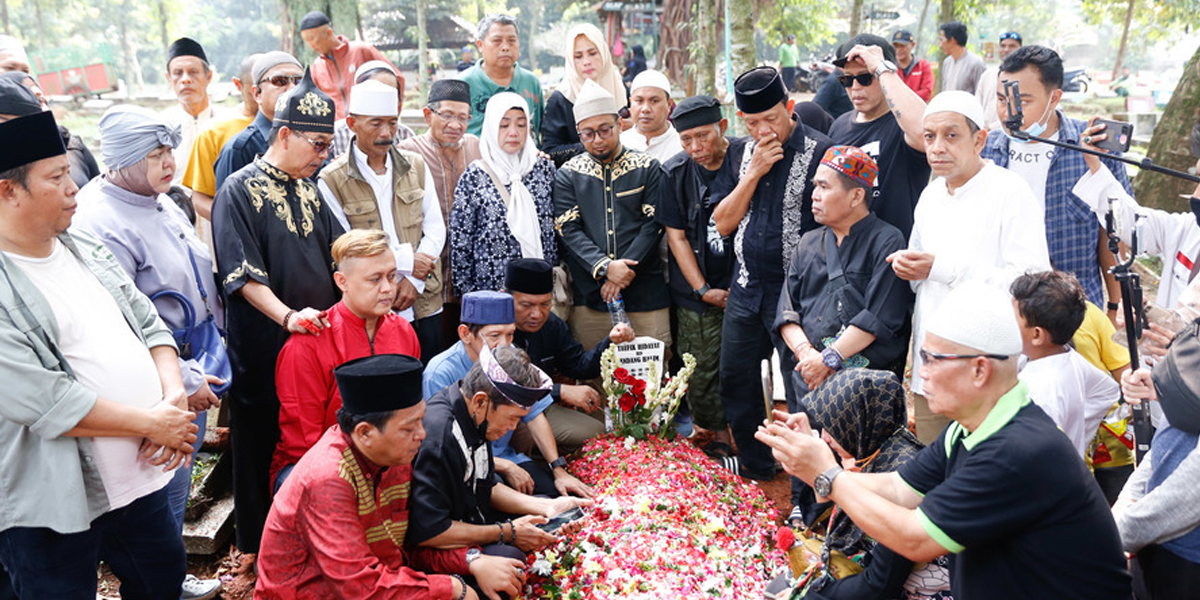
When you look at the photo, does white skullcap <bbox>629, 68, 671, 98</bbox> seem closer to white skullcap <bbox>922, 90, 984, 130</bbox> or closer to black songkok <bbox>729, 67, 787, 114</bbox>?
black songkok <bbox>729, 67, 787, 114</bbox>

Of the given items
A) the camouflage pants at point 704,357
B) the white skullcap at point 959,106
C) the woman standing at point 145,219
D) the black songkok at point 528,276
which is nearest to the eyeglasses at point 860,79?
the white skullcap at point 959,106

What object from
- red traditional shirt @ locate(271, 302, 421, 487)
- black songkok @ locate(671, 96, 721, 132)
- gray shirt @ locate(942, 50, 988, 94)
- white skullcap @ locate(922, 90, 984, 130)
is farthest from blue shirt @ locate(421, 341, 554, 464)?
gray shirt @ locate(942, 50, 988, 94)

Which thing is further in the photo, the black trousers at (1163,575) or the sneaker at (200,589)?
the sneaker at (200,589)

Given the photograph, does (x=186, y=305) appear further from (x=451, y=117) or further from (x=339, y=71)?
(x=339, y=71)

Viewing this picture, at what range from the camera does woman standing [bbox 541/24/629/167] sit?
20.2 feet

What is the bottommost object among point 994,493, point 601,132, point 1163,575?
point 1163,575

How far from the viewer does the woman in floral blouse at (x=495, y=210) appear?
5.09 metres

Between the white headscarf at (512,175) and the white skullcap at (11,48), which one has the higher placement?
the white skullcap at (11,48)

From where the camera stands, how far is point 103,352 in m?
2.90

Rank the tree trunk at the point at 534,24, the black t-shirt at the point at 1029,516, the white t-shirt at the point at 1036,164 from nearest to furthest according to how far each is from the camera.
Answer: the black t-shirt at the point at 1029,516
the white t-shirt at the point at 1036,164
the tree trunk at the point at 534,24

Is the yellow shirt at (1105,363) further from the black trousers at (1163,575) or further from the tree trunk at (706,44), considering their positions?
the tree trunk at (706,44)

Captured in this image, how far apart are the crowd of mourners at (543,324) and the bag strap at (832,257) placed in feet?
0.05

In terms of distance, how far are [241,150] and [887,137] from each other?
391 cm

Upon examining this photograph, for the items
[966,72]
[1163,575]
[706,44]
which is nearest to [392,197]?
[1163,575]
